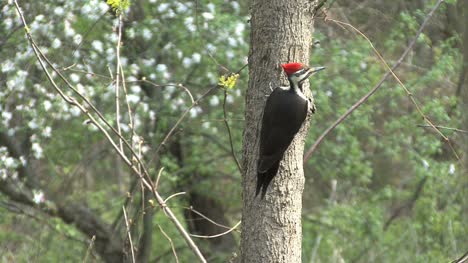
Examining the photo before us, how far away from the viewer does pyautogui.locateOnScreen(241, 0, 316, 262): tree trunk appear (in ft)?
10.3

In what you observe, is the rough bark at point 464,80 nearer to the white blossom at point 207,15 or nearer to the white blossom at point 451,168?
the white blossom at point 451,168

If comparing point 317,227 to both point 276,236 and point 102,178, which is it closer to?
point 102,178

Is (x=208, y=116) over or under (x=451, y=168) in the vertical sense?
over

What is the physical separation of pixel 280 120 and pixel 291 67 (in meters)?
0.26

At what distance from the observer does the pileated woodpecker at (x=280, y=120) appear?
3109 millimetres

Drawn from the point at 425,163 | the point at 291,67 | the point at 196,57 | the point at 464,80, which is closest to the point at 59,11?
the point at 196,57

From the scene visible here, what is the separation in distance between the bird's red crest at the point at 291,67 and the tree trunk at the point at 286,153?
88 mm

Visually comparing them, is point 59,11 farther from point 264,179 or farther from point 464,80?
point 464,80

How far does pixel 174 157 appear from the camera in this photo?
780 cm

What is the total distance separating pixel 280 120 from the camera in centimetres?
320

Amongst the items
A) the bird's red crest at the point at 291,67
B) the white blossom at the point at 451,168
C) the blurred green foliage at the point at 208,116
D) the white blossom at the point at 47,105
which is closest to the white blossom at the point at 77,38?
the blurred green foliage at the point at 208,116

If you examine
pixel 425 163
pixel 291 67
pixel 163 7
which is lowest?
pixel 425 163

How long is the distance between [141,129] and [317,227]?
2471 millimetres

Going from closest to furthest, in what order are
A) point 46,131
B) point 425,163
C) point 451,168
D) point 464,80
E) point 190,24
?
point 46,131 < point 190,24 < point 451,168 < point 425,163 < point 464,80
